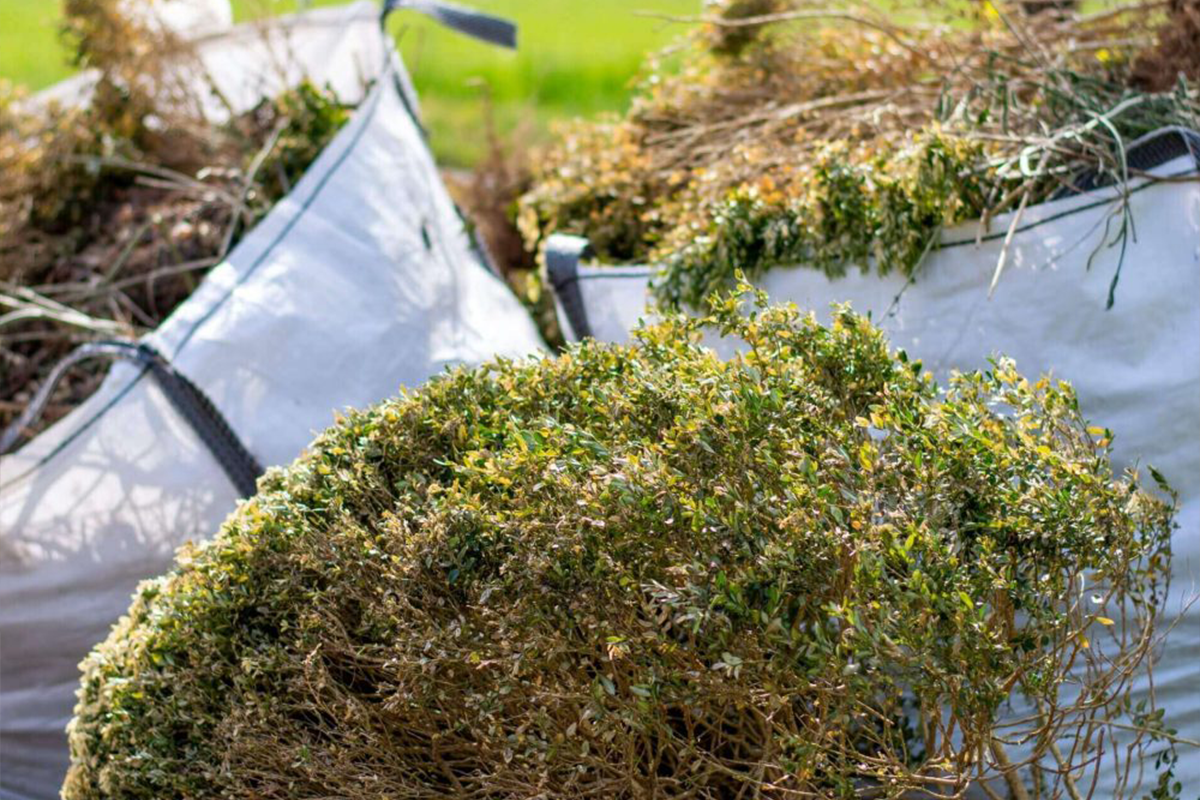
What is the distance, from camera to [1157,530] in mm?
2430

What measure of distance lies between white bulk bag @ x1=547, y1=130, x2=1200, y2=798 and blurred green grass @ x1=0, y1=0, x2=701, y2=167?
15.6 feet

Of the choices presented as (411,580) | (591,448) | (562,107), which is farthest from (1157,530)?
(562,107)

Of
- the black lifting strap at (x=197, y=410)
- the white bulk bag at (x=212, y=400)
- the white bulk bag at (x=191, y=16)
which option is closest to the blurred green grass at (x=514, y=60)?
the white bulk bag at (x=191, y=16)

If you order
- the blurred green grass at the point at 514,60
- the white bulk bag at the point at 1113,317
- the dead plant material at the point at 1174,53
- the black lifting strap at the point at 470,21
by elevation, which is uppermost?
the black lifting strap at the point at 470,21

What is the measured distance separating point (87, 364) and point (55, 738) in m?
1.13

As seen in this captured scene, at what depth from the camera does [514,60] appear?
12062 millimetres

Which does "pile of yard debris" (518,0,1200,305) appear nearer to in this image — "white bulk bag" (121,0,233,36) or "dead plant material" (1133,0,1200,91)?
"dead plant material" (1133,0,1200,91)

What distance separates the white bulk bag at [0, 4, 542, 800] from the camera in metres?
3.38

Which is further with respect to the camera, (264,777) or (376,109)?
(376,109)

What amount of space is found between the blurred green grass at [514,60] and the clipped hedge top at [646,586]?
5.25 m

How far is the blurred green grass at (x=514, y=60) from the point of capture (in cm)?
981

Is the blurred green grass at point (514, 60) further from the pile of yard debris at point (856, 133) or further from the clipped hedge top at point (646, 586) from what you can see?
the clipped hedge top at point (646, 586)

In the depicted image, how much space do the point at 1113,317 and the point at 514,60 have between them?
9823 millimetres

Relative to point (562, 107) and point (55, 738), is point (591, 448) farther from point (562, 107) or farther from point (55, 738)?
point (562, 107)
